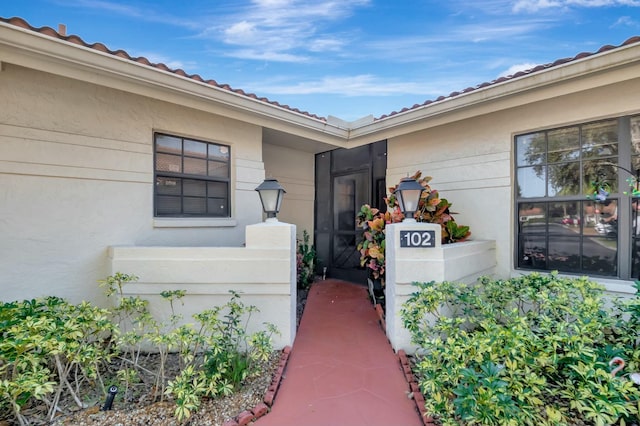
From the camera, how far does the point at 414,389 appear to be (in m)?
2.91

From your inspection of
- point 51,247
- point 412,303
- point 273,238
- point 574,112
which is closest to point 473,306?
point 412,303

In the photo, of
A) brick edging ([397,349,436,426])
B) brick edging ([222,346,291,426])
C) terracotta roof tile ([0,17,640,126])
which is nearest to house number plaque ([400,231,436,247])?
brick edging ([397,349,436,426])

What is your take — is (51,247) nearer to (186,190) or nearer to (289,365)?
(186,190)

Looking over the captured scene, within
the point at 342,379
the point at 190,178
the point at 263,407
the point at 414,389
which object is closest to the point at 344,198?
the point at 190,178

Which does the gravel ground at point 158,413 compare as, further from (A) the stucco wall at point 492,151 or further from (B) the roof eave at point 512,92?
(B) the roof eave at point 512,92

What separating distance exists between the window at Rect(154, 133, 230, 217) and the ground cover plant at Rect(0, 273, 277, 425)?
1.63 metres

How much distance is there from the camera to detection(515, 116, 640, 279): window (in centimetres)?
405

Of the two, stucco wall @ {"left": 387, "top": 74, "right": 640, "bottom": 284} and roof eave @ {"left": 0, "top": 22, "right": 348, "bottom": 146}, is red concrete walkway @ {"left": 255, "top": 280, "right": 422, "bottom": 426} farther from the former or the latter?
roof eave @ {"left": 0, "top": 22, "right": 348, "bottom": 146}

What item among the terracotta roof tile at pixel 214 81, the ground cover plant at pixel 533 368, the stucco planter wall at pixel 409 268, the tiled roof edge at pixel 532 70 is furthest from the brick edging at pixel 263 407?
the tiled roof edge at pixel 532 70

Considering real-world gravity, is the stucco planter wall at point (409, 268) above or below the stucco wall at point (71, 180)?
below

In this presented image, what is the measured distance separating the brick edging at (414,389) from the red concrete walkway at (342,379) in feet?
0.18

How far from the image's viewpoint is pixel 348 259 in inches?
290

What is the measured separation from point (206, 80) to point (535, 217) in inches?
234

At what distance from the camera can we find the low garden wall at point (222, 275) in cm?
380
